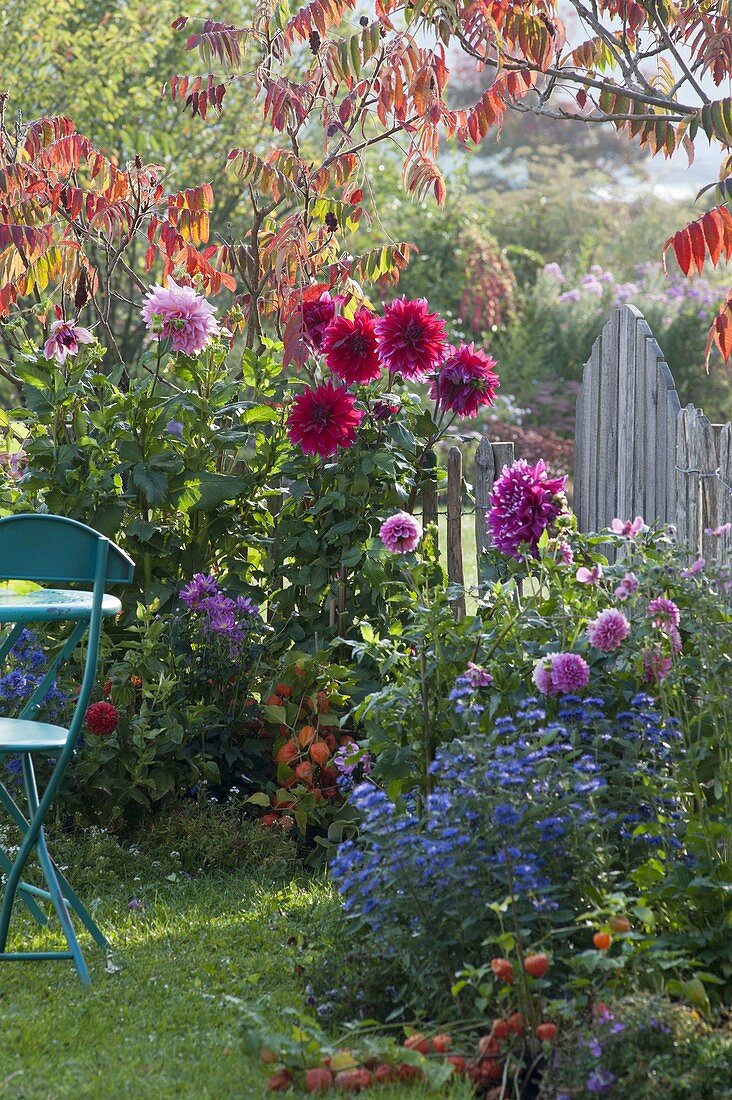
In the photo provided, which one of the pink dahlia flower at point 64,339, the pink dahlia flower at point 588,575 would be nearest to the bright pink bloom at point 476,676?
the pink dahlia flower at point 588,575

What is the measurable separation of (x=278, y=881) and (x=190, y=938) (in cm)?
45

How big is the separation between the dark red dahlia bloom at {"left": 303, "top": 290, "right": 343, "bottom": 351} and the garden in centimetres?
1

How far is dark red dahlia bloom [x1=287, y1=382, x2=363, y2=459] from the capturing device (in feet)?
12.8

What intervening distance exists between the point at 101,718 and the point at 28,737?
0.78m

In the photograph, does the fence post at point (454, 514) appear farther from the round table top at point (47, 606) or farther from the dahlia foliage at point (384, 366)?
the round table top at point (47, 606)

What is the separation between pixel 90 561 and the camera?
301cm

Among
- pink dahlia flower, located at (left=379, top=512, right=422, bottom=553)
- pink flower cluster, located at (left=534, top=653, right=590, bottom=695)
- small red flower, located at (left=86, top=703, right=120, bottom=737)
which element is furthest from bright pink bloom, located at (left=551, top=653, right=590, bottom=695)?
small red flower, located at (left=86, top=703, right=120, bottom=737)

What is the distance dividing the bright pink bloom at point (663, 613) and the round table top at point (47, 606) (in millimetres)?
1267

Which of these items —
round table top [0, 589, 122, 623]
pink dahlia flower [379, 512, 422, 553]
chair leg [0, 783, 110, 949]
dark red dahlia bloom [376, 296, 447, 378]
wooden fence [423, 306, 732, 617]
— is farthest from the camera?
dark red dahlia bloom [376, 296, 447, 378]

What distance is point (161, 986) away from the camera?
113 inches

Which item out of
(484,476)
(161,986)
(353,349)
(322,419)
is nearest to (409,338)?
(353,349)

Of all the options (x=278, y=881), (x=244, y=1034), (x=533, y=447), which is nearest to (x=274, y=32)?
(x=278, y=881)

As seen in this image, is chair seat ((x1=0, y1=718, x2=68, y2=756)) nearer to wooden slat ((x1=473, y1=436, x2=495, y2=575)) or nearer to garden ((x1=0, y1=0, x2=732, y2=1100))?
garden ((x1=0, y1=0, x2=732, y2=1100))

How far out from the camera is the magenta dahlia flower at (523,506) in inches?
123
